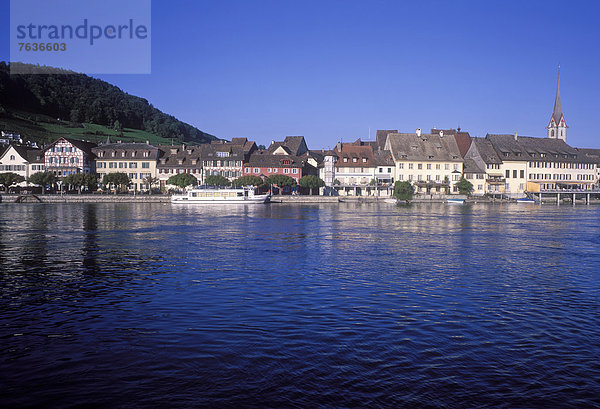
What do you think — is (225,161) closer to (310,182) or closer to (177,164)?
(177,164)

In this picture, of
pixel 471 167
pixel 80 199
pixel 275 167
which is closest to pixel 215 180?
pixel 275 167

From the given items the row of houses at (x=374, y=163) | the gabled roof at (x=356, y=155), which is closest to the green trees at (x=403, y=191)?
the row of houses at (x=374, y=163)

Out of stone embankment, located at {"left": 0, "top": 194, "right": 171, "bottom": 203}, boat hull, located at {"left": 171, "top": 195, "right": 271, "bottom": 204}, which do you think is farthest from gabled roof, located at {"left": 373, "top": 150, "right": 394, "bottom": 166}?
stone embankment, located at {"left": 0, "top": 194, "right": 171, "bottom": 203}

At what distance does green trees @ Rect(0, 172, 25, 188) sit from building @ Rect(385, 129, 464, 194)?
7672 centimetres

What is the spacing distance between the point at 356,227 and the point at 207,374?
36.9m

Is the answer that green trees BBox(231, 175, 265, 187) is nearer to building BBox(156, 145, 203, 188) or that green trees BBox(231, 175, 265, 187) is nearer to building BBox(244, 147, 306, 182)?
building BBox(244, 147, 306, 182)

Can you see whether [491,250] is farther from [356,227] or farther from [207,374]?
[207,374]

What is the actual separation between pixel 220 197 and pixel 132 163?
106ft

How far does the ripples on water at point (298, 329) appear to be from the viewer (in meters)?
10.3

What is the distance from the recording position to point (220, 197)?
94188 mm

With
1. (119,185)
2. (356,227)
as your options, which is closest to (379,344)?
(356,227)

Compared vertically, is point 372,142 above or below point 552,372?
above

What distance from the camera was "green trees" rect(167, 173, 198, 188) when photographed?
104 metres

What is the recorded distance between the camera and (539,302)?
58.3 feet
